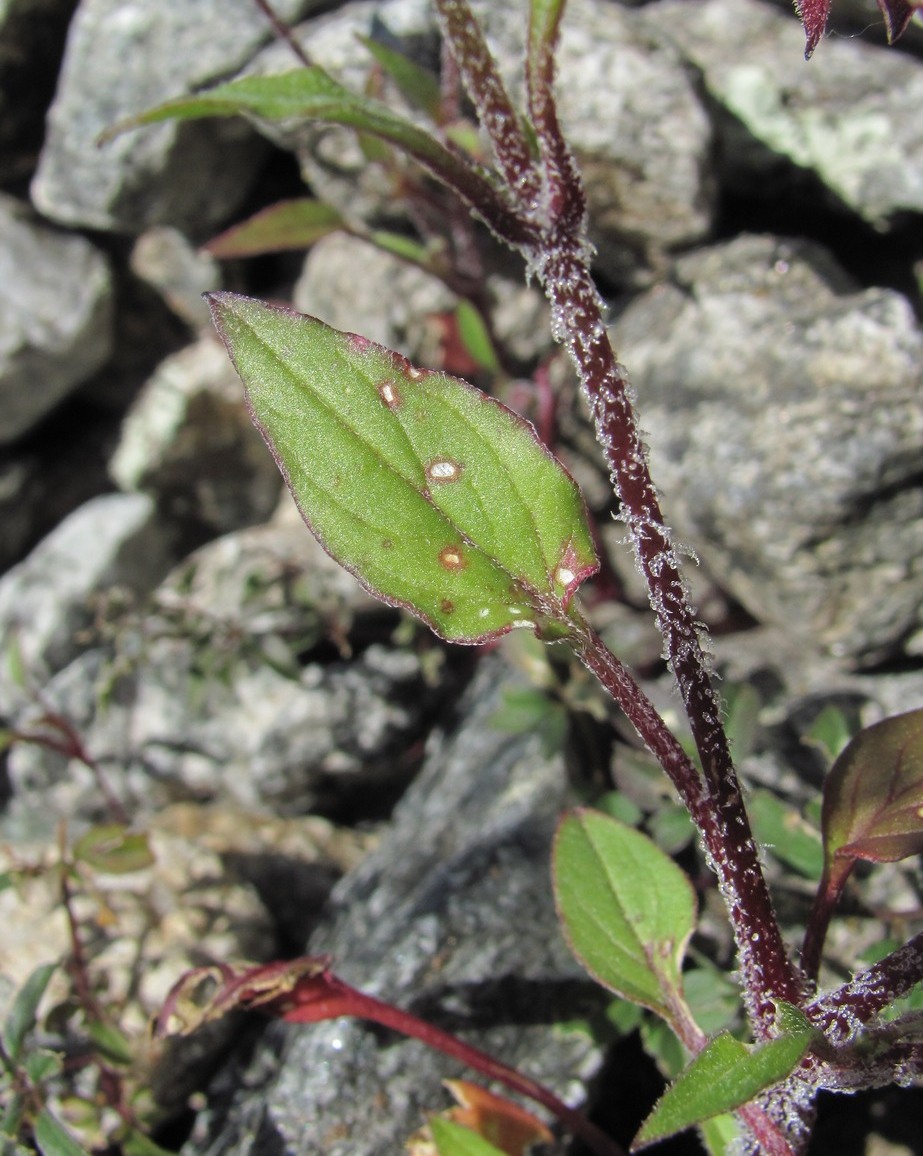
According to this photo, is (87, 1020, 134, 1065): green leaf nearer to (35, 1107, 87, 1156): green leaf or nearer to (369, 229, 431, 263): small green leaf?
(35, 1107, 87, 1156): green leaf

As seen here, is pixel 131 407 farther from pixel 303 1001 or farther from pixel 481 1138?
pixel 481 1138

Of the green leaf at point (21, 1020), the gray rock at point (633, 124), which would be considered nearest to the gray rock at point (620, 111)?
the gray rock at point (633, 124)

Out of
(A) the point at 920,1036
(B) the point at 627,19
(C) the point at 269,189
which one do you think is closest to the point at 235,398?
(C) the point at 269,189

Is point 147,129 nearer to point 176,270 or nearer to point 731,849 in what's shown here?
point 176,270

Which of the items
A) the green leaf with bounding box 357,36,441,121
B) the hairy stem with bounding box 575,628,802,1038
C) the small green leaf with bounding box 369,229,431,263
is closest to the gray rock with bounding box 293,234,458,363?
the small green leaf with bounding box 369,229,431,263

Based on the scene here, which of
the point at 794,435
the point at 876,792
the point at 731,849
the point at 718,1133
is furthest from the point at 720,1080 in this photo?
the point at 794,435

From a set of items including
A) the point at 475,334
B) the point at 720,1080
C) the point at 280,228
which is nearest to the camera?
the point at 720,1080

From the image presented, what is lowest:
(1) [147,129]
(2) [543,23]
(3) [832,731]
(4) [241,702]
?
(4) [241,702]

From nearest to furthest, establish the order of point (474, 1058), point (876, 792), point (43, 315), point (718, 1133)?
point (876, 792), point (718, 1133), point (474, 1058), point (43, 315)
